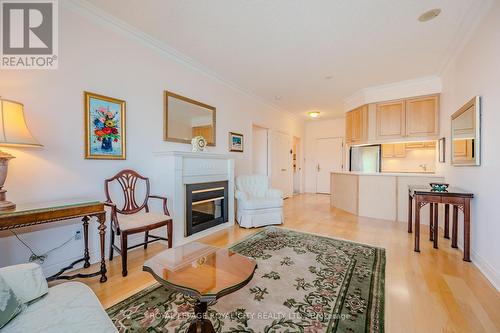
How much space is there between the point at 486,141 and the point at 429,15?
4.73 ft

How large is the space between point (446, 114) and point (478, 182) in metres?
1.84

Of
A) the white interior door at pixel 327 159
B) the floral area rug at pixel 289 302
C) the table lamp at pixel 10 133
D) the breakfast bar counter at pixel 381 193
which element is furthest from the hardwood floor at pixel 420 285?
the white interior door at pixel 327 159

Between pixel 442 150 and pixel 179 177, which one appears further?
pixel 442 150

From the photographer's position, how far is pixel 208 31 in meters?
2.62

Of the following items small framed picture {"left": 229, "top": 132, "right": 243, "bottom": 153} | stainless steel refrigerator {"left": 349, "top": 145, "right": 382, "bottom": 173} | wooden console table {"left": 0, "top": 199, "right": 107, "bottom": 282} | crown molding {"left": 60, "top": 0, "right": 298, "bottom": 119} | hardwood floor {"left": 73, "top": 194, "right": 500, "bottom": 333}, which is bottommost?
hardwood floor {"left": 73, "top": 194, "right": 500, "bottom": 333}

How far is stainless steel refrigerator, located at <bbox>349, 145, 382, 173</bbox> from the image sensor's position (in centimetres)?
490

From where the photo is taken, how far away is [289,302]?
164 cm

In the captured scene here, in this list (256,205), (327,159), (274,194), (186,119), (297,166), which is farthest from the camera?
(297,166)

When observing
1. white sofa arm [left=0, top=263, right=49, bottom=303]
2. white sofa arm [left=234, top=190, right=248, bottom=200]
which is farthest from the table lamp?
white sofa arm [left=234, top=190, right=248, bottom=200]

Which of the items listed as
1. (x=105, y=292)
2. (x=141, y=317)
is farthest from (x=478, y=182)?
(x=105, y=292)

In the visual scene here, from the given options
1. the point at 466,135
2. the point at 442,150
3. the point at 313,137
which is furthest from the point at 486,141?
the point at 313,137

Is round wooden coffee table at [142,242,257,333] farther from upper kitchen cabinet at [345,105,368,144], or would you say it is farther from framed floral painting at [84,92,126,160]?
upper kitchen cabinet at [345,105,368,144]

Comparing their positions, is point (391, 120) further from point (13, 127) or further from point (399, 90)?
point (13, 127)

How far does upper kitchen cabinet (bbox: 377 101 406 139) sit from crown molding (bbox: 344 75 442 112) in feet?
0.50
